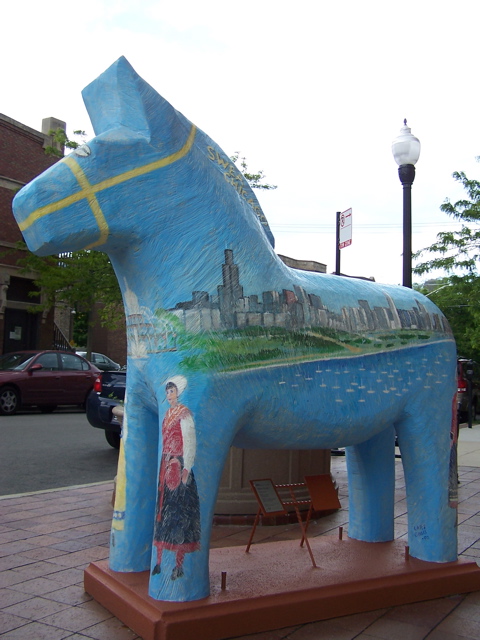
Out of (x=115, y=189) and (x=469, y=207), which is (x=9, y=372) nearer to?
(x=115, y=189)

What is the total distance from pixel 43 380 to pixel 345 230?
8.29m

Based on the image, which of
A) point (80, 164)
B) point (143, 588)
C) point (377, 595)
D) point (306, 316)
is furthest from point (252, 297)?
point (377, 595)

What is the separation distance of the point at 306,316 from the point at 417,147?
4.41 m

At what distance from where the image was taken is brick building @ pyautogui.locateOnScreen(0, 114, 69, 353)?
19.8 meters

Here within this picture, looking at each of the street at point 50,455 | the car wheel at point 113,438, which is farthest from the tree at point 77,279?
the car wheel at point 113,438

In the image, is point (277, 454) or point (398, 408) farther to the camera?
point (277, 454)

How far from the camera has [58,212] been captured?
2777 millimetres

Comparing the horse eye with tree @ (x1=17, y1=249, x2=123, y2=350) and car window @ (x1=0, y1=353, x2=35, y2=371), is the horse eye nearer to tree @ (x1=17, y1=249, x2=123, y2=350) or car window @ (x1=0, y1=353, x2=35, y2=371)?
car window @ (x1=0, y1=353, x2=35, y2=371)

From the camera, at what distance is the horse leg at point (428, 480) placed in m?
3.46

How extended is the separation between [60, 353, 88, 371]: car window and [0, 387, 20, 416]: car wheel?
1.35 m

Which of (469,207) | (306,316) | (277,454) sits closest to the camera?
(306,316)

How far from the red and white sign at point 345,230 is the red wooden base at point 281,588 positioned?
5.08m

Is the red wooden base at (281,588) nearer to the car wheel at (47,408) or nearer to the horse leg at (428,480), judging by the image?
the horse leg at (428,480)

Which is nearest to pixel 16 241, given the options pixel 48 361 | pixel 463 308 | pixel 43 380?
pixel 48 361
